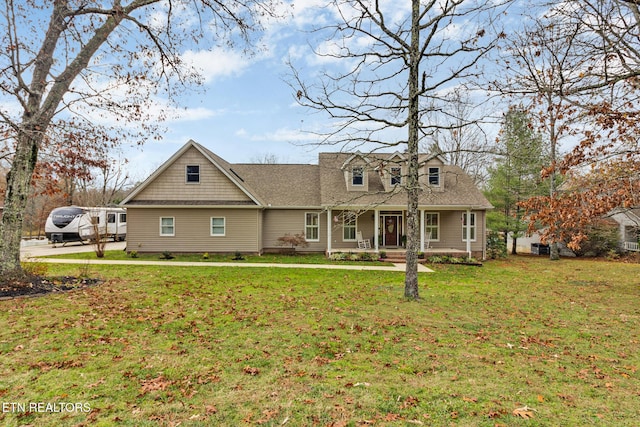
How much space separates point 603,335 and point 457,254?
12183mm

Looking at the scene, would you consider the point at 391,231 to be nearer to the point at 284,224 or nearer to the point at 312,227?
the point at 312,227

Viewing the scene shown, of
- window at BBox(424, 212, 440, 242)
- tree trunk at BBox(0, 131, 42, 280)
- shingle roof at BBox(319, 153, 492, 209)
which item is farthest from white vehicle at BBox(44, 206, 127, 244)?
window at BBox(424, 212, 440, 242)

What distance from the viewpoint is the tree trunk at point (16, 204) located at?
8.60 m

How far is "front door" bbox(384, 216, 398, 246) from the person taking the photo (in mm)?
20125

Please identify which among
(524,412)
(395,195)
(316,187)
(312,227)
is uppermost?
(316,187)

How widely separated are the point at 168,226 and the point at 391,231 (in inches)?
490

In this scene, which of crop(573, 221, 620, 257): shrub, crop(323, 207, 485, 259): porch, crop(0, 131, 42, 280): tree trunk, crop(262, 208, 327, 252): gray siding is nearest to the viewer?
crop(0, 131, 42, 280): tree trunk

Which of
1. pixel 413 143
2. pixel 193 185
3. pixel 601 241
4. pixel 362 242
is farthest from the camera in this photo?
pixel 601 241

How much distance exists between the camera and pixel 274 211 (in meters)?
19.8

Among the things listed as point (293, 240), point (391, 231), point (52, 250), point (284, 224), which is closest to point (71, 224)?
point (52, 250)

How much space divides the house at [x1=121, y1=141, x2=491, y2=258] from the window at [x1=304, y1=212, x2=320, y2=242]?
6 cm

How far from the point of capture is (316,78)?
26.7 feet

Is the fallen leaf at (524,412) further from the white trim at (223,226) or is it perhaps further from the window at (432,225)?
the window at (432,225)

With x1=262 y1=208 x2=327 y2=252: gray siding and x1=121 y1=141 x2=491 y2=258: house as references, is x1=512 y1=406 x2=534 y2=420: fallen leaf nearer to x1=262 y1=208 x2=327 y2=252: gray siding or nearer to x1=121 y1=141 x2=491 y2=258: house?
x1=121 y1=141 x2=491 y2=258: house
